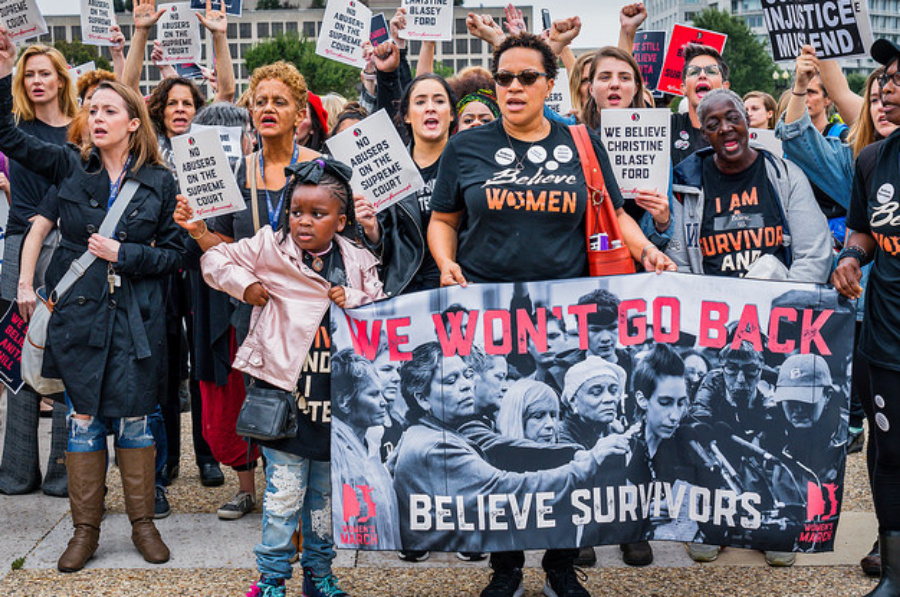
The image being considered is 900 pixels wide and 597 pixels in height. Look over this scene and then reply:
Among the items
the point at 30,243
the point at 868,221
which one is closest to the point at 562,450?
the point at 868,221

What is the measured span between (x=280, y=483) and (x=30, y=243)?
2149 mm

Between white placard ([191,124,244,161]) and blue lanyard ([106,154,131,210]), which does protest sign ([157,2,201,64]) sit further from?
blue lanyard ([106,154,131,210])

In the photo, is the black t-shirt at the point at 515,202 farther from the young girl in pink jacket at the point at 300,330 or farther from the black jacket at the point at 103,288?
the black jacket at the point at 103,288

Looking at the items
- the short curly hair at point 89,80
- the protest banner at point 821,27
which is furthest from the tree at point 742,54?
the protest banner at point 821,27

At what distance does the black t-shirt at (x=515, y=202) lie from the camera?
13.9ft

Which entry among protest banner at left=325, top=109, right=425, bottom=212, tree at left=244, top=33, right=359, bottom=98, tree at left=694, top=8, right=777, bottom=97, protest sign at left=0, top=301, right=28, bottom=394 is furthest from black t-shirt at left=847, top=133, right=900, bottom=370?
tree at left=694, top=8, right=777, bottom=97

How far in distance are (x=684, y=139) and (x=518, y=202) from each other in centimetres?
204

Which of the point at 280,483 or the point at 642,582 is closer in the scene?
the point at 280,483

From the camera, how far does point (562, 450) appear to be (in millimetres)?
4191

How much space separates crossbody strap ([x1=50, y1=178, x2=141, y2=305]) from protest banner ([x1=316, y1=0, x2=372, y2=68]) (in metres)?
3.22

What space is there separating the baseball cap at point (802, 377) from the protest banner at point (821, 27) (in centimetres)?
165

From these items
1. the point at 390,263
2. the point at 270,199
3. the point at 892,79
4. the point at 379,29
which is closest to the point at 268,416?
the point at 390,263

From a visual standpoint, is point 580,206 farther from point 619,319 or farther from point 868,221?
point 868,221

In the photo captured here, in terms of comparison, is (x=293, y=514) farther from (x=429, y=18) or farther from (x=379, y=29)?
(x=379, y=29)
